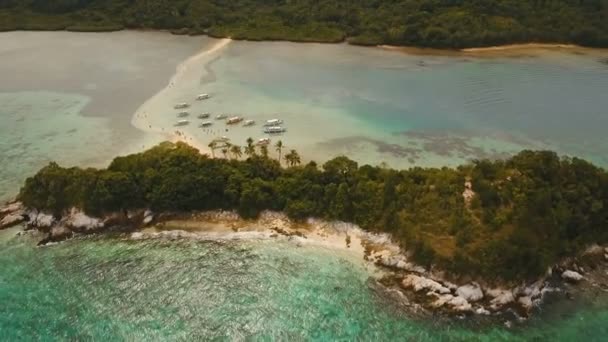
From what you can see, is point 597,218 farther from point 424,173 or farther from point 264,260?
point 264,260

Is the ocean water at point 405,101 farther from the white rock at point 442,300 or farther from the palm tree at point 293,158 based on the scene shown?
the white rock at point 442,300

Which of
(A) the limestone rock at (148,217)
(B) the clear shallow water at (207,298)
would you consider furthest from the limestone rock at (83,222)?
(A) the limestone rock at (148,217)

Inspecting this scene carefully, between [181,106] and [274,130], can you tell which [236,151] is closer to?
[274,130]

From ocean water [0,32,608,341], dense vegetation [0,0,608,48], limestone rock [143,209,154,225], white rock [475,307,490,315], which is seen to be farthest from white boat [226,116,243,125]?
dense vegetation [0,0,608,48]

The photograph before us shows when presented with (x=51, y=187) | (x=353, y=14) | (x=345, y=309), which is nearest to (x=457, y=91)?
(x=353, y=14)

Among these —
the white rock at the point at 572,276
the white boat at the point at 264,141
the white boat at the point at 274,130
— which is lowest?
the white rock at the point at 572,276

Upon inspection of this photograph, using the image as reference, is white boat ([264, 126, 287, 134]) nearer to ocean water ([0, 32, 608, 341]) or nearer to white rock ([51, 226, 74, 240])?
ocean water ([0, 32, 608, 341])
